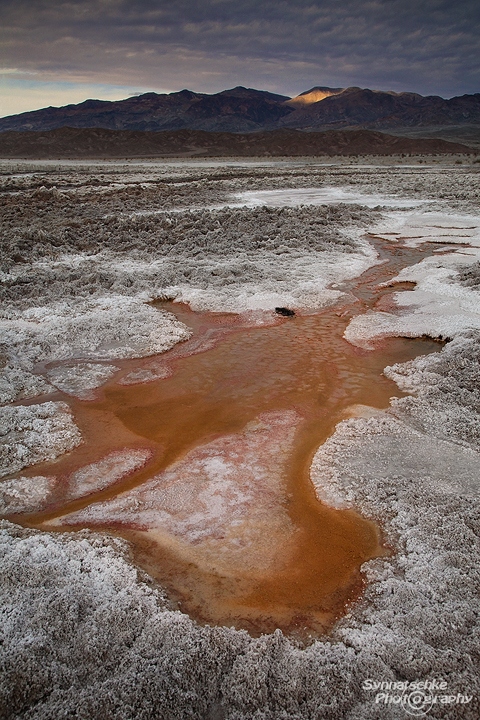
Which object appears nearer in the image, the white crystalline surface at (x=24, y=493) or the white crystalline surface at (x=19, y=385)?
the white crystalline surface at (x=24, y=493)

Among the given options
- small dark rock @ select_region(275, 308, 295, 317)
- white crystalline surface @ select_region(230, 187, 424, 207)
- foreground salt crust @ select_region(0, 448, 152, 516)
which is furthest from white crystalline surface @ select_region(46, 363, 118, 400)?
white crystalline surface @ select_region(230, 187, 424, 207)

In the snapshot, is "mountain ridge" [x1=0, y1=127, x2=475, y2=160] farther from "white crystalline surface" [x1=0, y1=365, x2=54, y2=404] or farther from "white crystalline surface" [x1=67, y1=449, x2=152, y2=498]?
"white crystalline surface" [x1=67, y1=449, x2=152, y2=498]

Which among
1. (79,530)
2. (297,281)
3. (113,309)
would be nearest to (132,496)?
→ (79,530)

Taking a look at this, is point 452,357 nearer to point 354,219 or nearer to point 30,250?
point 30,250

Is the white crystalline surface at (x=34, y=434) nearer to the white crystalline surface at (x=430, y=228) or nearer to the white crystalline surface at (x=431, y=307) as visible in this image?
the white crystalline surface at (x=431, y=307)

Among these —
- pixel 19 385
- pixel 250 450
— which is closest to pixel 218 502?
pixel 250 450

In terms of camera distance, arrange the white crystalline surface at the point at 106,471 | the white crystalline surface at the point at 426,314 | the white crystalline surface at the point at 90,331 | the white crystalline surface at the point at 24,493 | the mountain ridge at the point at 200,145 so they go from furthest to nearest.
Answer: the mountain ridge at the point at 200,145
the white crystalline surface at the point at 426,314
the white crystalline surface at the point at 90,331
the white crystalline surface at the point at 106,471
the white crystalline surface at the point at 24,493

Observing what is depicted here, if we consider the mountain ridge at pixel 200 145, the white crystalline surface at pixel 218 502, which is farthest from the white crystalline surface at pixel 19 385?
the mountain ridge at pixel 200 145
